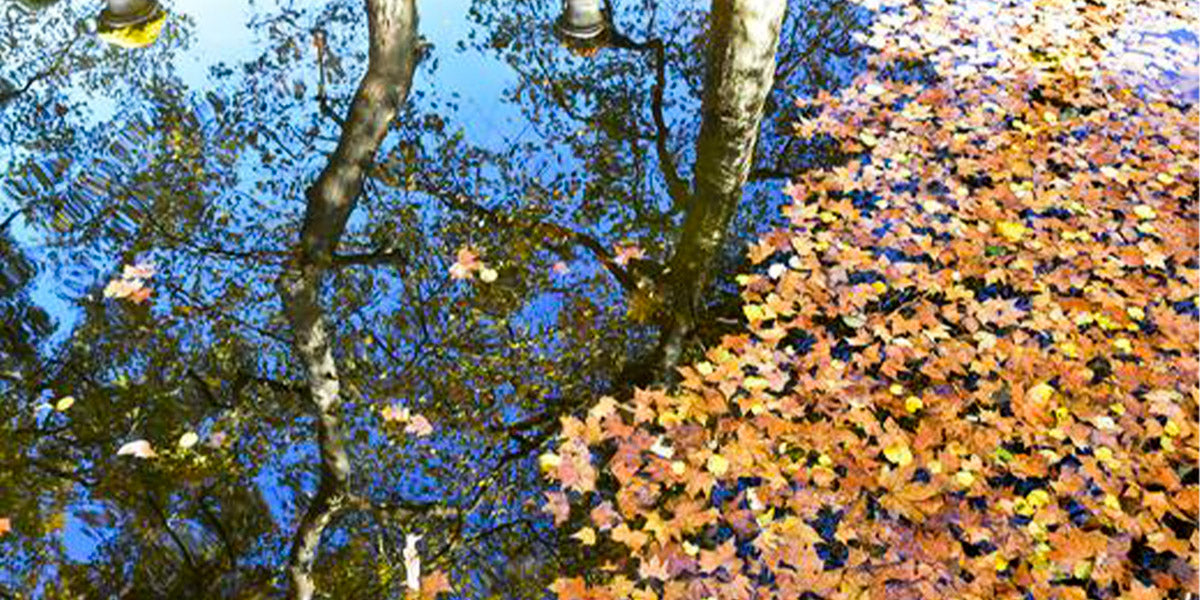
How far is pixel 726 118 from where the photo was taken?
5422 millimetres

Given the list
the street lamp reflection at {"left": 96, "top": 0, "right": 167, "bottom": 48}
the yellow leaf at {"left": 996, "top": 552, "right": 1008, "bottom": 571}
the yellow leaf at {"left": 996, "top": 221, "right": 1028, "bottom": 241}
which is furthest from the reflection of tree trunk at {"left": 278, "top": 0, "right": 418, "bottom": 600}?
the yellow leaf at {"left": 996, "top": 221, "right": 1028, "bottom": 241}

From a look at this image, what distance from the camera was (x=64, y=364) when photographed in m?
3.94

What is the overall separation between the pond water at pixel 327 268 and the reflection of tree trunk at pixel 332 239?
0.21 feet

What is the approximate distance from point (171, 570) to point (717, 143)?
13.2 feet

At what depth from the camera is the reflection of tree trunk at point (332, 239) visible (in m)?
3.57

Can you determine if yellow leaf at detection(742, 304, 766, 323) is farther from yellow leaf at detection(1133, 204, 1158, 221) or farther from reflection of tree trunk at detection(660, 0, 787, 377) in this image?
yellow leaf at detection(1133, 204, 1158, 221)

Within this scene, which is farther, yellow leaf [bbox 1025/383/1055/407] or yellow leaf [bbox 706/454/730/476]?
yellow leaf [bbox 1025/383/1055/407]

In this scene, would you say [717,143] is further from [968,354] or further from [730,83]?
[968,354]

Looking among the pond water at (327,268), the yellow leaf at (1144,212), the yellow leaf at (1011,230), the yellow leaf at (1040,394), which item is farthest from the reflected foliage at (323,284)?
the yellow leaf at (1144,212)

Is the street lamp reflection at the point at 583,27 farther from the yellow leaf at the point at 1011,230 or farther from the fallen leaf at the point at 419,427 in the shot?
the fallen leaf at the point at 419,427

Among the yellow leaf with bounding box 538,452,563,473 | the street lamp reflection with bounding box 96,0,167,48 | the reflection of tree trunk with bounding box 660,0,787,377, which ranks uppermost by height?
the street lamp reflection with bounding box 96,0,167,48

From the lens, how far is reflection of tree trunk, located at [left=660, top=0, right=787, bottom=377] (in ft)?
15.9

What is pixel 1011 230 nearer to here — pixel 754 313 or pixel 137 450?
pixel 754 313

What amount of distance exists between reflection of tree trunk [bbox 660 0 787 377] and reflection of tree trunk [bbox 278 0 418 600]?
6.63ft
